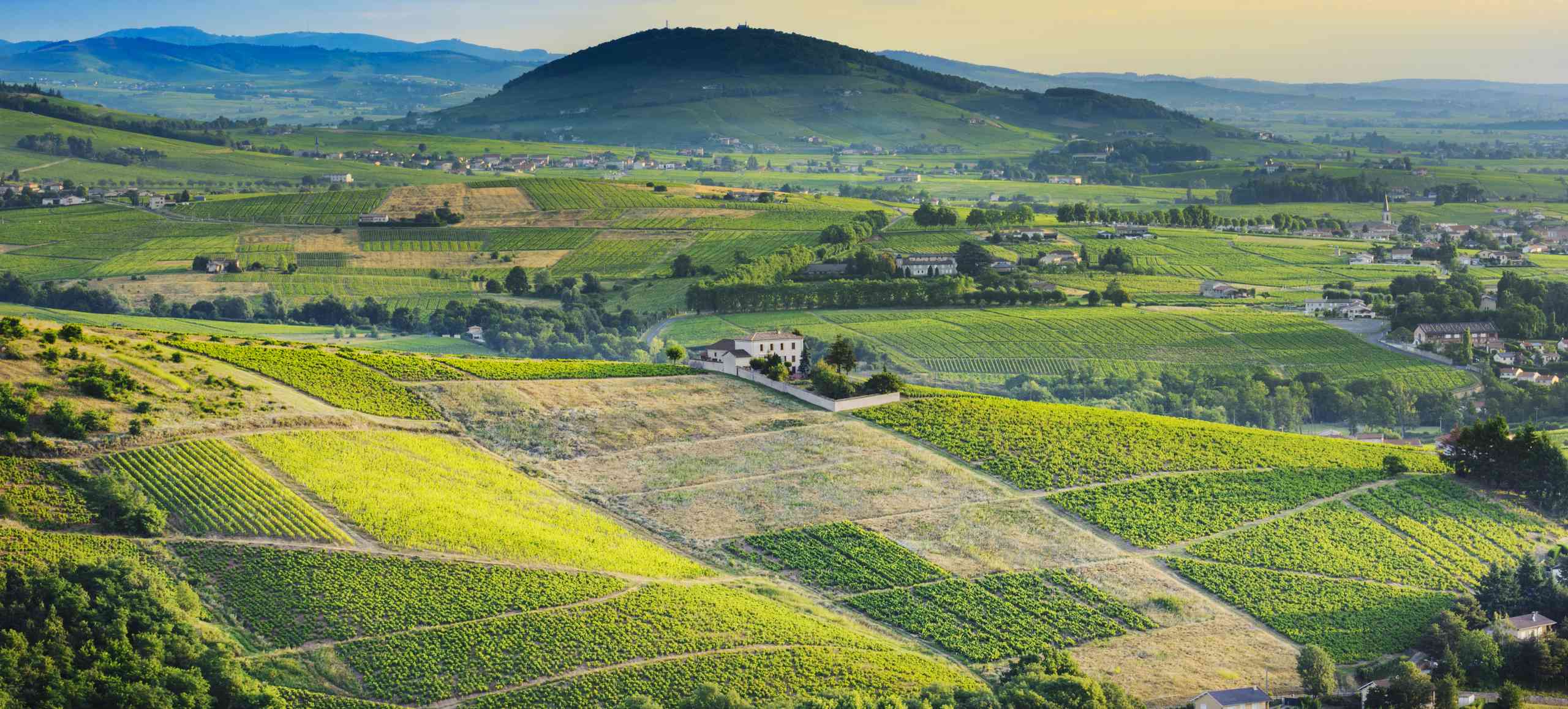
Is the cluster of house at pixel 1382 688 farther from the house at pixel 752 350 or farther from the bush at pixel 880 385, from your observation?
the house at pixel 752 350

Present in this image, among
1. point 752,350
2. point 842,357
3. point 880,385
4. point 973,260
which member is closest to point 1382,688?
point 880,385

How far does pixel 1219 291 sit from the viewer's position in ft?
373

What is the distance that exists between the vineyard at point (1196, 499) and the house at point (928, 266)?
56.3 m

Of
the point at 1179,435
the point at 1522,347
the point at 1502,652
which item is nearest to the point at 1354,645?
the point at 1502,652

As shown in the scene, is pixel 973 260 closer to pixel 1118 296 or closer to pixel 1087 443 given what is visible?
pixel 1118 296

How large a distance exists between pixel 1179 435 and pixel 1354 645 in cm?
2132

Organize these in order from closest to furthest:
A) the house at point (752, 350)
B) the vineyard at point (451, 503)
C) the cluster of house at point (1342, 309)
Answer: the vineyard at point (451, 503), the house at point (752, 350), the cluster of house at point (1342, 309)

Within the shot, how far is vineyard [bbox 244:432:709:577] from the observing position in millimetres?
47000

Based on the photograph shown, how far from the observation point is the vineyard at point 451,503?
47.0 meters

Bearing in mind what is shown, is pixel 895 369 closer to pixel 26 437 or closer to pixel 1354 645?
pixel 1354 645

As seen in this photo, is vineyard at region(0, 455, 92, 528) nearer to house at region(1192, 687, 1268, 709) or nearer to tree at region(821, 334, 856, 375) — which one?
house at region(1192, 687, 1268, 709)

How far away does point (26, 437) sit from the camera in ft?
159

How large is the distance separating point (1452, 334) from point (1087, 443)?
45486mm

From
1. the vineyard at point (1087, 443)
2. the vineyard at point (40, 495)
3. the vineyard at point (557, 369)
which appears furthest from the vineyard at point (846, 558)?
the vineyard at point (40, 495)
